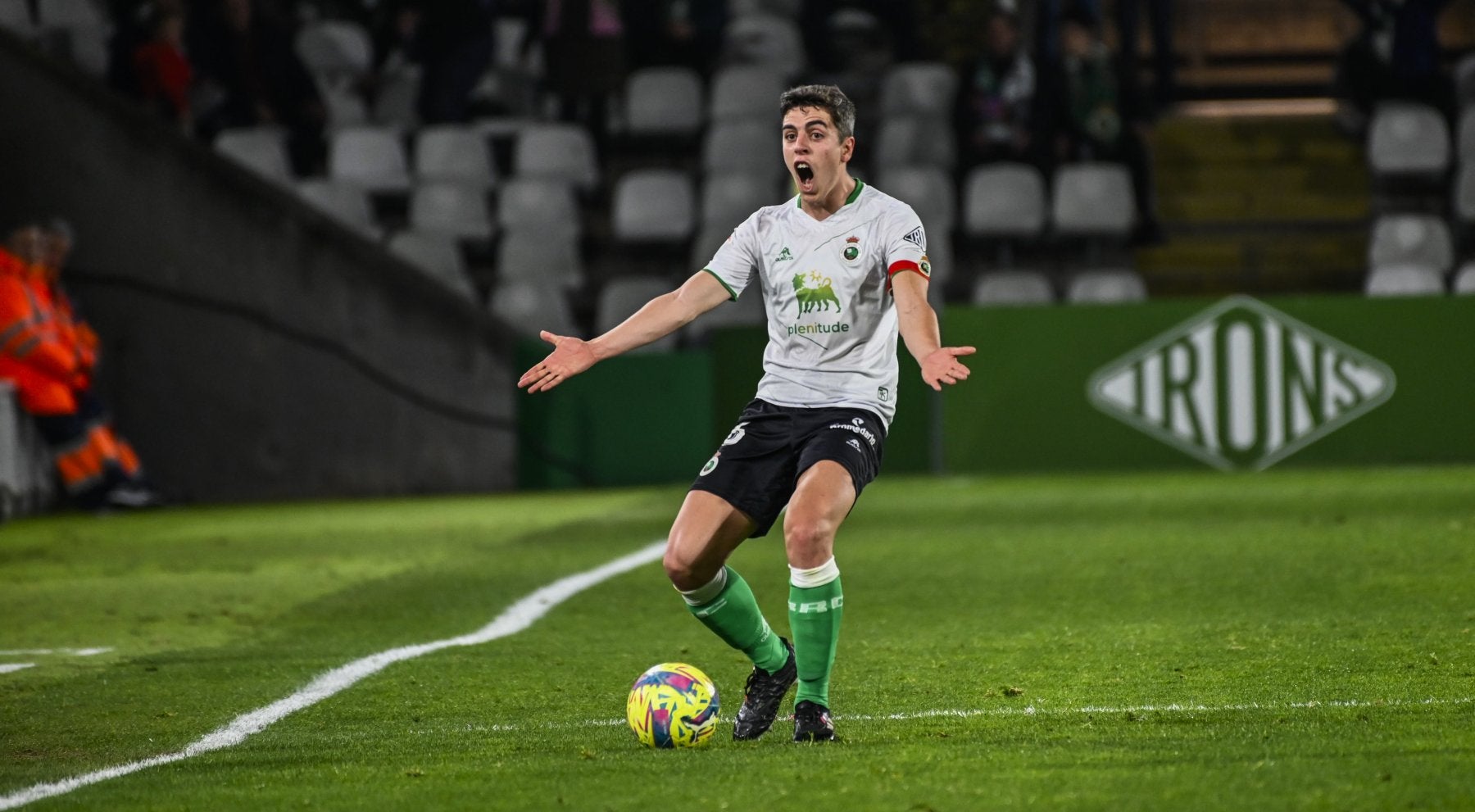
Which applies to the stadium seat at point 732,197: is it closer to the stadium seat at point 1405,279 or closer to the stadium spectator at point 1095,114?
the stadium spectator at point 1095,114

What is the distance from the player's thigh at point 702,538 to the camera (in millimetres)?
5535

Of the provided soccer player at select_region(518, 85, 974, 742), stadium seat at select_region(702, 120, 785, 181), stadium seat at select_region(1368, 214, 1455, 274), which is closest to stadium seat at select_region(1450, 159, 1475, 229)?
stadium seat at select_region(1368, 214, 1455, 274)

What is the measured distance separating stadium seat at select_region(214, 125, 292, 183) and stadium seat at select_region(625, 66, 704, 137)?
3.49 m

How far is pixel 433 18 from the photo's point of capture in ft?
63.4

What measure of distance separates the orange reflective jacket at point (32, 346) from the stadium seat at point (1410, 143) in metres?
11.8

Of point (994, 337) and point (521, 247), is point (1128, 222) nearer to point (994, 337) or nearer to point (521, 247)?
point (994, 337)

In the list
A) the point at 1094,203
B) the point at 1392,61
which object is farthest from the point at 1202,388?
the point at 1392,61

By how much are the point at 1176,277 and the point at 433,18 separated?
24.9 feet

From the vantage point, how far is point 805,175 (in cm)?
564

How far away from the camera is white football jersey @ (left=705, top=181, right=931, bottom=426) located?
5668 mm

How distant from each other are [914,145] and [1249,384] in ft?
16.6

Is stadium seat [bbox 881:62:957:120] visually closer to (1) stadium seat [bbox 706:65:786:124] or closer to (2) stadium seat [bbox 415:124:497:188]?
(1) stadium seat [bbox 706:65:786:124]

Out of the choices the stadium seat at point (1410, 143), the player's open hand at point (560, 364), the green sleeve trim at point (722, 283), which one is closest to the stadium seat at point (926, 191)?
the stadium seat at point (1410, 143)

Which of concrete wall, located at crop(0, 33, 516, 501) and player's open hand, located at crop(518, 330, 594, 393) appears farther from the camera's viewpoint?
concrete wall, located at crop(0, 33, 516, 501)
